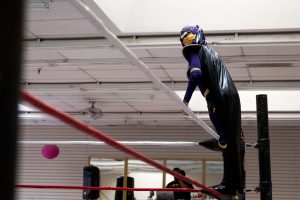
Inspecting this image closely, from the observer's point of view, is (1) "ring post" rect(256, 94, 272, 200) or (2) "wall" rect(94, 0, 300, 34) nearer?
(1) "ring post" rect(256, 94, 272, 200)

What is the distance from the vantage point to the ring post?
3891 millimetres

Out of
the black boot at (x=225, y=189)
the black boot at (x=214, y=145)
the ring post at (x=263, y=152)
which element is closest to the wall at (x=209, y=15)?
the ring post at (x=263, y=152)

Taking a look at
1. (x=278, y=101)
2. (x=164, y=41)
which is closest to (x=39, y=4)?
(x=164, y=41)

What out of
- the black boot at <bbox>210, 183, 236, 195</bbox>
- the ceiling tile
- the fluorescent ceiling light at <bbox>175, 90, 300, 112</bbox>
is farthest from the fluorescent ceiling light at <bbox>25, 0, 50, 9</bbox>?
Result: the fluorescent ceiling light at <bbox>175, 90, 300, 112</bbox>

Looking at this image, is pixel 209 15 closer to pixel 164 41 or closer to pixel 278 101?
pixel 164 41

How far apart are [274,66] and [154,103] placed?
3.94 m

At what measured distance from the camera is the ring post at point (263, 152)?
389 cm

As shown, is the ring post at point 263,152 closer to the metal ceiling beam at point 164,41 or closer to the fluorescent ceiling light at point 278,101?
the metal ceiling beam at point 164,41

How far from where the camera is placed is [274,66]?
7.89 m

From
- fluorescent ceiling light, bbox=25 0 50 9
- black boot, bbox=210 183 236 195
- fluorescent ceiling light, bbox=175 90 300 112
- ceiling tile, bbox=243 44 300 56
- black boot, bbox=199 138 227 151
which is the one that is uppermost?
fluorescent ceiling light, bbox=175 90 300 112

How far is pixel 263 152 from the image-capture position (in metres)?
3.95

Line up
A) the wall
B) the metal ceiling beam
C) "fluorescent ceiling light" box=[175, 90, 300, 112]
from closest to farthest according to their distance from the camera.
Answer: the wall, the metal ceiling beam, "fluorescent ceiling light" box=[175, 90, 300, 112]

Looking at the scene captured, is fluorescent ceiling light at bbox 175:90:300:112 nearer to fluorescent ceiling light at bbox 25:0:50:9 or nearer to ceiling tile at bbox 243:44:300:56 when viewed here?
ceiling tile at bbox 243:44:300:56

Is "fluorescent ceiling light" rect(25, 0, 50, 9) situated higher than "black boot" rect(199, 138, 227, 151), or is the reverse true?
"fluorescent ceiling light" rect(25, 0, 50, 9)
